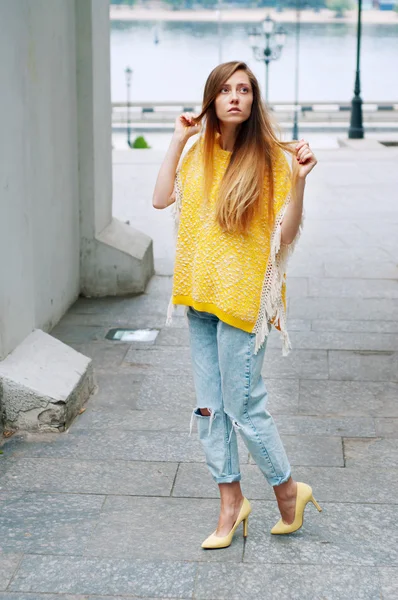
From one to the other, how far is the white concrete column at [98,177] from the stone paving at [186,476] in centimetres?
21

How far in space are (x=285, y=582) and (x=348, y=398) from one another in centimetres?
211

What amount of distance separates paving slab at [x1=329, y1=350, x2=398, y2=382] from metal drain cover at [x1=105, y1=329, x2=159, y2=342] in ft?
4.09

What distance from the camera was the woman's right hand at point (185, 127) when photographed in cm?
342

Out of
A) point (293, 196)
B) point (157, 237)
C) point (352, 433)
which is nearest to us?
point (293, 196)

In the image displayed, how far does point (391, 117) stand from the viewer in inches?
1859

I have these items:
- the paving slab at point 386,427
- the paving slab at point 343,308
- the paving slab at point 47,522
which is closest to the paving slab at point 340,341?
the paving slab at point 343,308

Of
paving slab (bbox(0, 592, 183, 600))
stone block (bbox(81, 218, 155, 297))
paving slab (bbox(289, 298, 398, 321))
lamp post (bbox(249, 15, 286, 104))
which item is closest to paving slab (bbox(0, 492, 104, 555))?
paving slab (bbox(0, 592, 183, 600))

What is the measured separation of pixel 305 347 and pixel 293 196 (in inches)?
126

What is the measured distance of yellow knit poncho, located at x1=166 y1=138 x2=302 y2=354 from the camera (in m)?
3.34

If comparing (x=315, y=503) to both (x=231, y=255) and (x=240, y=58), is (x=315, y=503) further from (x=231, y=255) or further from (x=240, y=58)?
(x=240, y=58)

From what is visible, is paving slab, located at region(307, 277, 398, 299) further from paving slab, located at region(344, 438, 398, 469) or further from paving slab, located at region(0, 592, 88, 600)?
paving slab, located at region(0, 592, 88, 600)

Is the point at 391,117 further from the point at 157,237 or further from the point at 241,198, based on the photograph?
the point at 241,198

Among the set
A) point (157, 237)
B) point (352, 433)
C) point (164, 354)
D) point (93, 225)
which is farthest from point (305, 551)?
point (157, 237)

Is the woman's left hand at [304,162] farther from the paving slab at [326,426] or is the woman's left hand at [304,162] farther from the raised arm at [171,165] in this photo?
the paving slab at [326,426]
